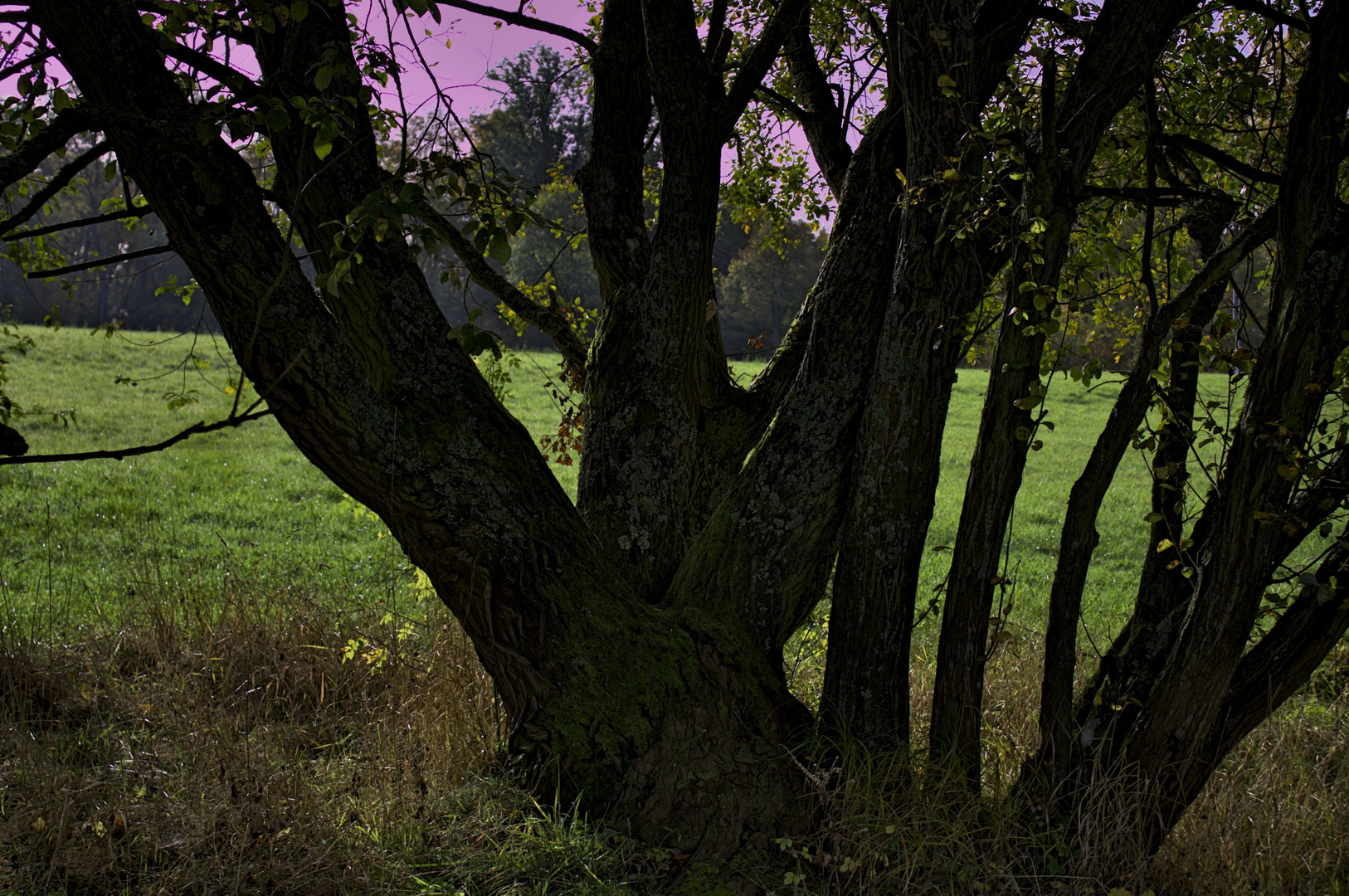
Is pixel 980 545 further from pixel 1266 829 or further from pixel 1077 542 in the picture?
pixel 1266 829

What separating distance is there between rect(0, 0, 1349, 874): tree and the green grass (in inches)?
46.6

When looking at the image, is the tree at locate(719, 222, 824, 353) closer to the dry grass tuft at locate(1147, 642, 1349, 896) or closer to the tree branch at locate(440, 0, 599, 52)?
the tree branch at locate(440, 0, 599, 52)

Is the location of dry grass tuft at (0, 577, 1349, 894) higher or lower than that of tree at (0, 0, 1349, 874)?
lower

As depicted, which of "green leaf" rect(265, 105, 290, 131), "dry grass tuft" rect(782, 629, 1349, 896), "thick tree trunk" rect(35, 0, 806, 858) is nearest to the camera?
"green leaf" rect(265, 105, 290, 131)

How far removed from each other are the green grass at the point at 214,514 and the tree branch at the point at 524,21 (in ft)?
6.48

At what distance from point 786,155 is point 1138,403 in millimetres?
4173

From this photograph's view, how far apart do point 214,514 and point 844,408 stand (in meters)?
8.41

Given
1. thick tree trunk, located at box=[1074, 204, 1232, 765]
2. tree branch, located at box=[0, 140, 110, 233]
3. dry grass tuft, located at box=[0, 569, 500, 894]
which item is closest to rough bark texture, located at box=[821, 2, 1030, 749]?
thick tree trunk, located at box=[1074, 204, 1232, 765]

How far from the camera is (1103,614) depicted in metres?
7.29

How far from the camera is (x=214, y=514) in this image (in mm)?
9367

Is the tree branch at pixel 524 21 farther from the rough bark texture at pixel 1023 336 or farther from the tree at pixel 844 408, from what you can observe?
the rough bark texture at pixel 1023 336

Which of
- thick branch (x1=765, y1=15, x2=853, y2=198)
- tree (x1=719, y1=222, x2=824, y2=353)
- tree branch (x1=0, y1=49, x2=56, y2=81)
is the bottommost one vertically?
tree branch (x1=0, y1=49, x2=56, y2=81)

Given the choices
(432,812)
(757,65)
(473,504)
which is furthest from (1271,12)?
(432,812)

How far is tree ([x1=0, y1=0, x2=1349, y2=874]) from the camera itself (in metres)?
2.47
